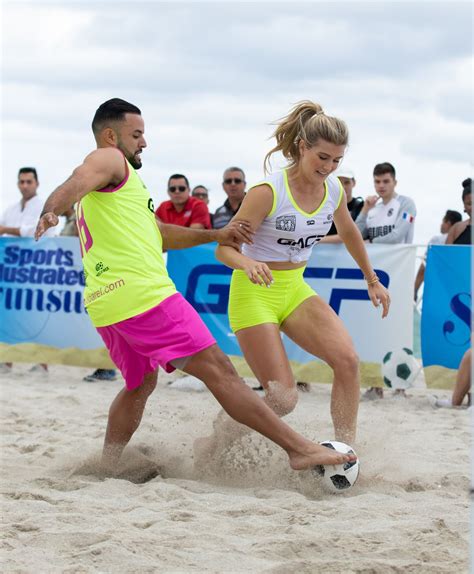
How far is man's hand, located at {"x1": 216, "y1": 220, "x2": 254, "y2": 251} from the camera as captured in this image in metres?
4.66

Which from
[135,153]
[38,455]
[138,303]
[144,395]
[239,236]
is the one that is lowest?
[38,455]

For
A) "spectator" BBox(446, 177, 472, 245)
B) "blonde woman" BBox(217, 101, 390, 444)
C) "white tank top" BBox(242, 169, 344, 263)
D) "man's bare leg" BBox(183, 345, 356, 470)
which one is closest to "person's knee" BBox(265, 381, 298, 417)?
"blonde woman" BBox(217, 101, 390, 444)

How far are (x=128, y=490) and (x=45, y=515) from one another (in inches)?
25.8

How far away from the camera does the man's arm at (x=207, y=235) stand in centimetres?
466

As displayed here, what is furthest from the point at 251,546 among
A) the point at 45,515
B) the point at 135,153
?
the point at 135,153

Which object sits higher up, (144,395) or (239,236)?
(239,236)

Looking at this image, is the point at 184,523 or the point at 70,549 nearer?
the point at 70,549

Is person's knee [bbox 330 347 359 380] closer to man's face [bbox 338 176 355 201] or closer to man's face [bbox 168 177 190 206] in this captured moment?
man's face [bbox 338 176 355 201]

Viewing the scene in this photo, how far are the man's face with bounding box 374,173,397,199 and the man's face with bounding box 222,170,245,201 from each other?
1328mm

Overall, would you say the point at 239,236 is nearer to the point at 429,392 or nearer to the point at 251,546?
the point at 251,546

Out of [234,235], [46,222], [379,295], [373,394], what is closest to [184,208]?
[373,394]

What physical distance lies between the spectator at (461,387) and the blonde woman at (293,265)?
10.2 feet

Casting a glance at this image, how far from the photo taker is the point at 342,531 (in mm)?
3607

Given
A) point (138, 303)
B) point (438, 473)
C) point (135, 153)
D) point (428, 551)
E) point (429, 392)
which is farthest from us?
point (429, 392)
